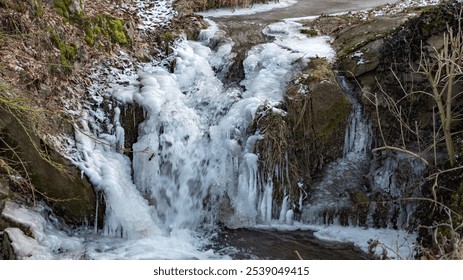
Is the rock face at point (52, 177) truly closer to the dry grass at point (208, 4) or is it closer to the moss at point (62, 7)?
the moss at point (62, 7)

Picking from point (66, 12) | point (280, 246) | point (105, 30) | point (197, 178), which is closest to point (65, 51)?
point (66, 12)

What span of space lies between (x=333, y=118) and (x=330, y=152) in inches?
18.3

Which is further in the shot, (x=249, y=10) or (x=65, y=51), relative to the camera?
(x=249, y=10)

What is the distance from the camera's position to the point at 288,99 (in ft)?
19.9

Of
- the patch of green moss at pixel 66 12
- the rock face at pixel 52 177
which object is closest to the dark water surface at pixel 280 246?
the rock face at pixel 52 177

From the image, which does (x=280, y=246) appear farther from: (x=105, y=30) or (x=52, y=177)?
(x=105, y=30)

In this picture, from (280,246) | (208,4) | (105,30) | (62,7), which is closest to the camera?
(280,246)

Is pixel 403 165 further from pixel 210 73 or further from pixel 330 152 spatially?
pixel 210 73

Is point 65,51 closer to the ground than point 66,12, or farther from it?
closer to the ground

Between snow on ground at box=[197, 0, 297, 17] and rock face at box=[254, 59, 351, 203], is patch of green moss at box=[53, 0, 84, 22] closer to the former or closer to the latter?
snow on ground at box=[197, 0, 297, 17]

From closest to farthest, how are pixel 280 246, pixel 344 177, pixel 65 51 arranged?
pixel 280 246, pixel 344 177, pixel 65 51

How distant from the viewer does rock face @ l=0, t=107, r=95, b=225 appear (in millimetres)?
5258

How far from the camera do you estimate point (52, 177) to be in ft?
17.6

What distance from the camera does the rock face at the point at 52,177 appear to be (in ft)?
17.3
